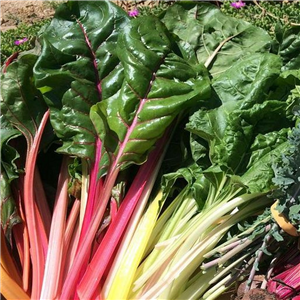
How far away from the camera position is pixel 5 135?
2750 mm

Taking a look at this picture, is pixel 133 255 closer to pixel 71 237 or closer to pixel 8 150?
pixel 71 237

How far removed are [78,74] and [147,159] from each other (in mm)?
577

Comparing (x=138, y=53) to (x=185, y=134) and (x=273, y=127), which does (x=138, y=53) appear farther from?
(x=273, y=127)

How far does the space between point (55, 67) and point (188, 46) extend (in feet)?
2.48

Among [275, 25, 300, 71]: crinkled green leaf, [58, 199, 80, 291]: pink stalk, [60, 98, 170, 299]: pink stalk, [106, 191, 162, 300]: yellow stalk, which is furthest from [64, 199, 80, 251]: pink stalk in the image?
[275, 25, 300, 71]: crinkled green leaf

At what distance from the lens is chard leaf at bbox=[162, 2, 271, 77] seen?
2838mm

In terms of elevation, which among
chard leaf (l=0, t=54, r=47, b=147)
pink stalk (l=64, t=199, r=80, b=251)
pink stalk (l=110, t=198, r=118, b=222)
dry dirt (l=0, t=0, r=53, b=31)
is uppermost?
chard leaf (l=0, t=54, r=47, b=147)

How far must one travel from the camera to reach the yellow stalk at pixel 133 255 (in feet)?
7.80

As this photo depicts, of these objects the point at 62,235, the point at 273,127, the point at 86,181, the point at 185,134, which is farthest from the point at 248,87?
the point at 62,235

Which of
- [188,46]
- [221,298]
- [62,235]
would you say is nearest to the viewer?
[221,298]

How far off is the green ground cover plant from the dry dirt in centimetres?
303

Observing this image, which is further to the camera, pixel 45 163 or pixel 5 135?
pixel 45 163

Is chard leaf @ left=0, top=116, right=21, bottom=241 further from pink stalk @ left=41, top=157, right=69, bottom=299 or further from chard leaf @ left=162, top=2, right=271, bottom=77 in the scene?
chard leaf @ left=162, top=2, right=271, bottom=77

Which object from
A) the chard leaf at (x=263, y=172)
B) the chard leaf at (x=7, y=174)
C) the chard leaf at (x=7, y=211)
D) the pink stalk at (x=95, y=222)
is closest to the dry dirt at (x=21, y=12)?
the chard leaf at (x=7, y=174)
